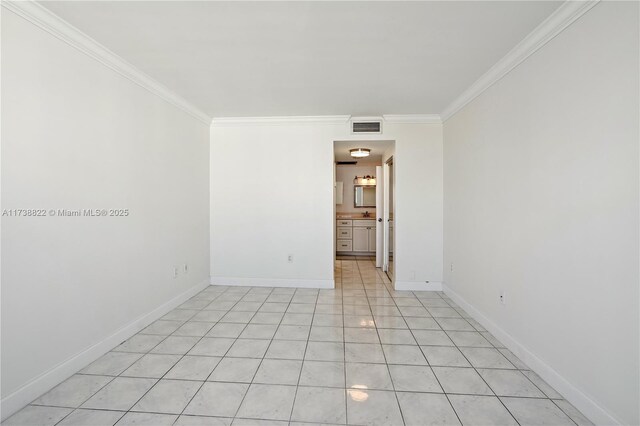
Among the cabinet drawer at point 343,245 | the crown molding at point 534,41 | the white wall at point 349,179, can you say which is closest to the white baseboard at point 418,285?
the crown molding at point 534,41

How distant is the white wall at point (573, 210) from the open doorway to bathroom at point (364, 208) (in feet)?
7.16

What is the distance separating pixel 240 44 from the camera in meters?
2.34

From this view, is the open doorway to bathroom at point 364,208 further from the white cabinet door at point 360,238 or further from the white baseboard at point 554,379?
the white baseboard at point 554,379

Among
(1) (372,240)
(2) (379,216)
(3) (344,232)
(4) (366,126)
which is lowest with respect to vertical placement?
(1) (372,240)

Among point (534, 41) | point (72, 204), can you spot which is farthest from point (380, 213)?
point (72, 204)

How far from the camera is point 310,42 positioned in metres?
2.30

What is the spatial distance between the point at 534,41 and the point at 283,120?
122 inches

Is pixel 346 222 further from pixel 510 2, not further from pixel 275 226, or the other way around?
pixel 510 2

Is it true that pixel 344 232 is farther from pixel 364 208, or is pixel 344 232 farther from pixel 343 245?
pixel 364 208

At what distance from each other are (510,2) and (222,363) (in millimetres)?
3372

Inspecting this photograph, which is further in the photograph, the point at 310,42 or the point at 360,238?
the point at 360,238

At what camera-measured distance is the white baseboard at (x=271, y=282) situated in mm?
4387

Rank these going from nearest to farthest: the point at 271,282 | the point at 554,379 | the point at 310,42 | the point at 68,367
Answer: the point at 554,379 < the point at 68,367 < the point at 310,42 < the point at 271,282

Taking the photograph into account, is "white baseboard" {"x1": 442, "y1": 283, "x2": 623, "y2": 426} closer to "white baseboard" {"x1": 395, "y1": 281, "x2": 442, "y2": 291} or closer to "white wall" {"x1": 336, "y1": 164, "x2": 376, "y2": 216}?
"white baseboard" {"x1": 395, "y1": 281, "x2": 442, "y2": 291}
